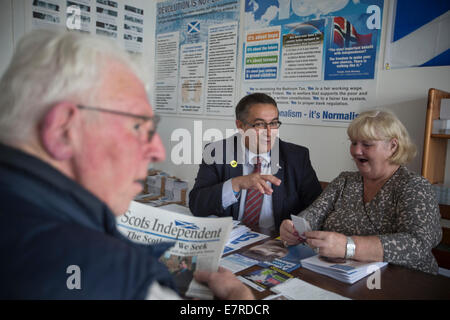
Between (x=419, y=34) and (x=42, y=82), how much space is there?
8.01 ft

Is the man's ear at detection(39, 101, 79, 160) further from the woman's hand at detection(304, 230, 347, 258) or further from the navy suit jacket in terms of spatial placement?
the navy suit jacket

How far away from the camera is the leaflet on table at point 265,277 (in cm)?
102

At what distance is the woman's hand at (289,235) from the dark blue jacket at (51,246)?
3.12ft

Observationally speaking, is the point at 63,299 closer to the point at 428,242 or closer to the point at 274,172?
the point at 428,242

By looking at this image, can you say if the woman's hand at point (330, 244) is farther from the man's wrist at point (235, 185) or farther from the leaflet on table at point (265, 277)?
the man's wrist at point (235, 185)

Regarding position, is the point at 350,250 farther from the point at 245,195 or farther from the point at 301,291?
the point at 245,195

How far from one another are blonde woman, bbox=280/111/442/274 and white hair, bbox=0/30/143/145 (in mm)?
979

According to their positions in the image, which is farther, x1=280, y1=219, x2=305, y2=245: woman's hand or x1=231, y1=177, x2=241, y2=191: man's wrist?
x1=231, y1=177, x2=241, y2=191: man's wrist

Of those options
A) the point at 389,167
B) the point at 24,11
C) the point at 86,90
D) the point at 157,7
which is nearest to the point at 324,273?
the point at 389,167

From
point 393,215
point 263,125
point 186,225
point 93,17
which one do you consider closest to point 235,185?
point 263,125

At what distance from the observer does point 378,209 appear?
1585 mm

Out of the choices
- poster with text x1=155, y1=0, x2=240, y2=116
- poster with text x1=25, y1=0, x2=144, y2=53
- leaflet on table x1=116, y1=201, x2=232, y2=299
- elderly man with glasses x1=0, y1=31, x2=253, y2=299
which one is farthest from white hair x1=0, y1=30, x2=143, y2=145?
poster with text x1=155, y1=0, x2=240, y2=116

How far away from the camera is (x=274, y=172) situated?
207 cm

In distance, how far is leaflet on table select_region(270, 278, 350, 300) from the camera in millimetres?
955
